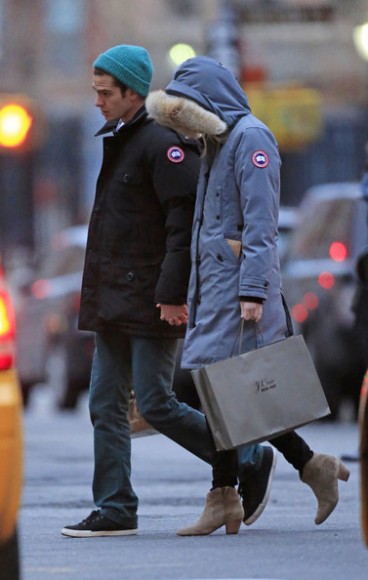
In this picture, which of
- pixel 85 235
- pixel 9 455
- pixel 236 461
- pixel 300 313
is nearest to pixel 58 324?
pixel 85 235

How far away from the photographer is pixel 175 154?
804 centimetres

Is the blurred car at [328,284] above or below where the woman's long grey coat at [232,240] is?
below

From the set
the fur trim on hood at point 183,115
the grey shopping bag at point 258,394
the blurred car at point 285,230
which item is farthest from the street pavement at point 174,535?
the blurred car at point 285,230

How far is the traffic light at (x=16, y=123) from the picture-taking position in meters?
21.7

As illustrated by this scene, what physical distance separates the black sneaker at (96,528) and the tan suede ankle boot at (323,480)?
74 cm

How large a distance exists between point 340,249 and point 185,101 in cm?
814

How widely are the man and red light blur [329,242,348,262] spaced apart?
780cm

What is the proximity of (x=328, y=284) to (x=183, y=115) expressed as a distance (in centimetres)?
828

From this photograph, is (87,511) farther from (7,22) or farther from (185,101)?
(7,22)

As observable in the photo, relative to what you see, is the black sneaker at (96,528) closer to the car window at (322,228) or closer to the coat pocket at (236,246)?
the coat pocket at (236,246)

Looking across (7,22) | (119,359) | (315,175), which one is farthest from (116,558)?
(7,22)

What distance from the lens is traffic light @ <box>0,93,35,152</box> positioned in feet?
71.3

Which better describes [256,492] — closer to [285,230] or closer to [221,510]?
[221,510]

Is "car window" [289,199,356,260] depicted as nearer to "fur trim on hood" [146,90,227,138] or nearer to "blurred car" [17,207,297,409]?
"blurred car" [17,207,297,409]
